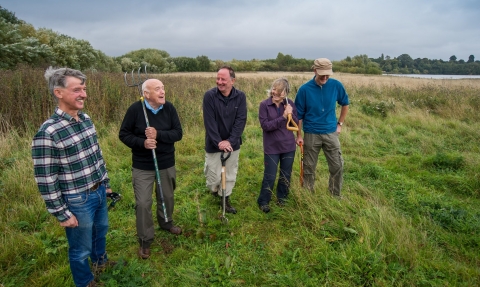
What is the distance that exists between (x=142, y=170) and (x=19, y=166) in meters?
2.85

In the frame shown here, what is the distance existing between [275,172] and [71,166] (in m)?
2.66

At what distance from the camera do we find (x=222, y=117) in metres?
3.95

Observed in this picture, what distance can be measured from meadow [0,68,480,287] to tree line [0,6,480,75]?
233cm

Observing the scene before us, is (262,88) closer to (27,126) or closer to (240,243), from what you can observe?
(27,126)

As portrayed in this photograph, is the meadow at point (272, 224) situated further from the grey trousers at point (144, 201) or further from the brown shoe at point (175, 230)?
the grey trousers at point (144, 201)

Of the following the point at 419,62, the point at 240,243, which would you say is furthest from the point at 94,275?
the point at 419,62

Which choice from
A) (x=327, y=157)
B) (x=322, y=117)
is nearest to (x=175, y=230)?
(x=327, y=157)

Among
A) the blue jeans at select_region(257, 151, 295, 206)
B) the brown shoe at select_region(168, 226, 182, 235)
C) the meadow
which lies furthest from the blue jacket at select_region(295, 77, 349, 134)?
the brown shoe at select_region(168, 226, 182, 235)

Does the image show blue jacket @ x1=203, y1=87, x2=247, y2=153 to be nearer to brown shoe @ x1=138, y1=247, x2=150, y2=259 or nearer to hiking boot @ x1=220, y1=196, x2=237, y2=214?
hiking boot @ x1=220, y1=196, x2=237, y2=214

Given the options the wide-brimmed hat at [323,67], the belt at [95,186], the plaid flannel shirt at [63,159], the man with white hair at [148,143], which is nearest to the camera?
the plaid flannel shirt at [63,159]

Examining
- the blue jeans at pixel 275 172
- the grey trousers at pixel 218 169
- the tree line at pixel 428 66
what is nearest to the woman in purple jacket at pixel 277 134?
the blue jeans at pixel 275 172

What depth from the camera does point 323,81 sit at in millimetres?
4141

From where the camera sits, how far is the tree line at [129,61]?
12477 mm

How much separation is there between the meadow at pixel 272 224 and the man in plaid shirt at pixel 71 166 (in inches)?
25.0
